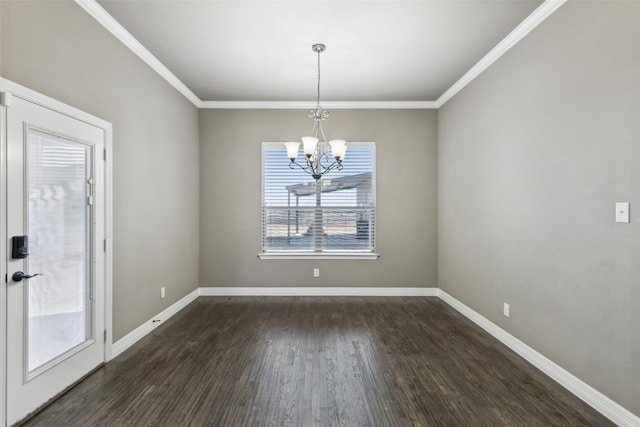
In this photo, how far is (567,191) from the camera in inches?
93.7

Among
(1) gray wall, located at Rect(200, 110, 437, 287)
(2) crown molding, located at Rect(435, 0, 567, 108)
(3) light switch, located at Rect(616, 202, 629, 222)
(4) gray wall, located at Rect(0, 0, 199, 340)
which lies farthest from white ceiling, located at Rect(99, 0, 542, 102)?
(3) light switch, located at Rect(616, 202, 629, 222)

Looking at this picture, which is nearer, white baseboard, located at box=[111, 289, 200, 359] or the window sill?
white baseboard, located at box=[111, 289, 200, 359]

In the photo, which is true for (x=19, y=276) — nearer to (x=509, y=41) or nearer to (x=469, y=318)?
(x=469, y=318)

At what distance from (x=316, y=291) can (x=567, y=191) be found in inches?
136

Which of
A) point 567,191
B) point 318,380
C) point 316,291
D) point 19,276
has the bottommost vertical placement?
point 318,380

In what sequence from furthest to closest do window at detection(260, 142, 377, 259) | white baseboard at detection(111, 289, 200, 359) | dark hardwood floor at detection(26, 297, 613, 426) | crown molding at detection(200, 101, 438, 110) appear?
1. window at detection(260, 142, 377, 259)
2. crown molding at detection(200, 101, 438, 110)
3. white baseboard at detection(111, 289, 200, 359)
4. dark hardwood floor at detection(26, 297, 613, 426)

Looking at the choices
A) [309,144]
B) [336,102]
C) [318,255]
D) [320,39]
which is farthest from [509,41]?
[318,255]

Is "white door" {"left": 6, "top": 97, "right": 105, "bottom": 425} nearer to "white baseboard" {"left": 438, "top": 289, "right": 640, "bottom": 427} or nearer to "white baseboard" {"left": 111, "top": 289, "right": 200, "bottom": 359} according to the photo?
"white baseboard" {"left": 111, "top": 289, "right": 200, "bottom": 359}

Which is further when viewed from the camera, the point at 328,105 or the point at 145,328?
the point at 328,105

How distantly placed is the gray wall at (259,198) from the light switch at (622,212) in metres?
2.87

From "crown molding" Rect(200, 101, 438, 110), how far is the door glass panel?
8.54ft

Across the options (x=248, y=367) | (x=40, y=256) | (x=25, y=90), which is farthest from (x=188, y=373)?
(x=25, y=90)

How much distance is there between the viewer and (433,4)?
8.37ft

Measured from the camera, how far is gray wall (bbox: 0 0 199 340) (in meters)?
2.09
